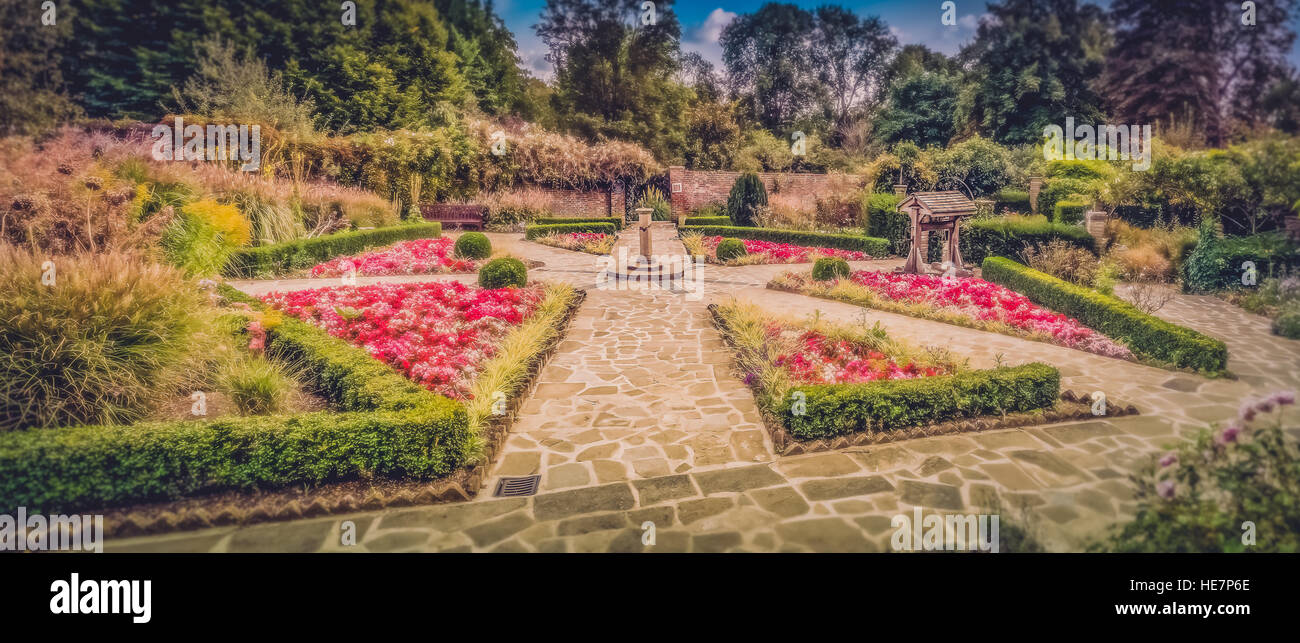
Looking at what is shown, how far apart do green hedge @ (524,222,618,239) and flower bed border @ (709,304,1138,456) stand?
14558 mm

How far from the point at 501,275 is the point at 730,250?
653 centimetres

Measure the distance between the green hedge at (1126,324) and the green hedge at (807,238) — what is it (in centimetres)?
441

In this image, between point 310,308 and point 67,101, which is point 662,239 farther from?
point 67,101

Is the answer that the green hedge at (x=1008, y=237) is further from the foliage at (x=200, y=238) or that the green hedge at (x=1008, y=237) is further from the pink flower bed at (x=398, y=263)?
the foliage at (x=200, y=238)

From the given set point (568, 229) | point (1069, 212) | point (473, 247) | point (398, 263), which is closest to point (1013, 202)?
point (1069, 212)

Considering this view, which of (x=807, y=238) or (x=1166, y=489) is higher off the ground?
(x=807, y=238)

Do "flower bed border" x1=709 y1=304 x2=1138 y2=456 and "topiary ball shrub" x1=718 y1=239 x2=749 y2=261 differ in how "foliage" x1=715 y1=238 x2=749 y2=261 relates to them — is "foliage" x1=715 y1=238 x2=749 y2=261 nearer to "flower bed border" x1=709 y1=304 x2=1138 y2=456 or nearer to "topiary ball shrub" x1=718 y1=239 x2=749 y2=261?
"topiary ball shrub" x1=718 y1=239 x2=749 y2=261

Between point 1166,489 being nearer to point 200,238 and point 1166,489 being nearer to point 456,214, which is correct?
point 200,238

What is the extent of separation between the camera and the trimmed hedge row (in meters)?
3.40

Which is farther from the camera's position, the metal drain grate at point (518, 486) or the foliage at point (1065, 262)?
the foliage at point (1065, 262)

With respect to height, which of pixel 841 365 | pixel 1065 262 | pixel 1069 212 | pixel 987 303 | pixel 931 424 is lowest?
pixel 931 424

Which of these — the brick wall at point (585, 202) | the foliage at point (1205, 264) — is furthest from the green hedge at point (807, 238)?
the foliage at point (1205, 264)

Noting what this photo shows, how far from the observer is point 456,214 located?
2014 cm

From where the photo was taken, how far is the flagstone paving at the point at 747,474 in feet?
10.4
